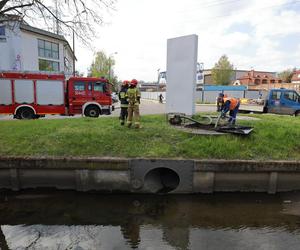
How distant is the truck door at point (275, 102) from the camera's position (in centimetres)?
1897

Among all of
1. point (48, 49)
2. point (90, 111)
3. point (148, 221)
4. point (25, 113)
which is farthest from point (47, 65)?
point (148, 221)

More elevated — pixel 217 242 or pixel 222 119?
pixel 222 119

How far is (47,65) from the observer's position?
3919 cm

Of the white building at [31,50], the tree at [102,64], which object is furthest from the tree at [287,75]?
the white building at [31,50]

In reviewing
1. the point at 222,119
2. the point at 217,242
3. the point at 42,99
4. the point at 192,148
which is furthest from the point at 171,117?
the point at 42,99

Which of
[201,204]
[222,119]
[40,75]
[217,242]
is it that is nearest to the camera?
[217,242]

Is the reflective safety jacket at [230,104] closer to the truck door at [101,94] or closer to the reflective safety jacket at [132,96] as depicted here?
the reflective safety jacket at [132,96]

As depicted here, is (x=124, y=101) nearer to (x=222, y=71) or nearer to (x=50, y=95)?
(x=50, y=95)

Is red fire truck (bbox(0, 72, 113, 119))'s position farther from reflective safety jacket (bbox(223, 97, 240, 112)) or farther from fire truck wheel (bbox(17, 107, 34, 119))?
reflective safety jacket (bbox(223, 97, 240, 112))

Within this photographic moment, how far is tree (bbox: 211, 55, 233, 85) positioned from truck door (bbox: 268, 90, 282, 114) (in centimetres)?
5066

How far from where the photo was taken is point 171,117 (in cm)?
1080

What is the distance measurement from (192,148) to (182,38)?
239 inches

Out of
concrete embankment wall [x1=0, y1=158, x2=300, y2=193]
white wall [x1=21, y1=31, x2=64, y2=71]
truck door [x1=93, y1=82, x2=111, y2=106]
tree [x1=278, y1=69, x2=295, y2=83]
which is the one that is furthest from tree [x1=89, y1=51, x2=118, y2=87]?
tree [x1=278, y1=69, x2=295, y2=83]

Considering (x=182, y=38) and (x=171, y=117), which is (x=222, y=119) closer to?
(x=171, y=117)
